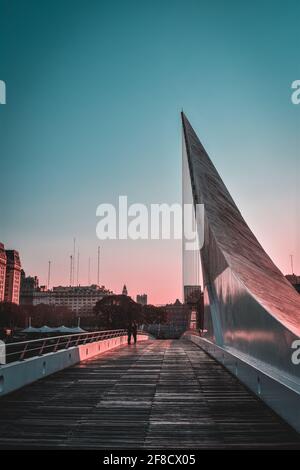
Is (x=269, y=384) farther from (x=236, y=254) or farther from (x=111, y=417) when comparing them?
(x=236, y=254)

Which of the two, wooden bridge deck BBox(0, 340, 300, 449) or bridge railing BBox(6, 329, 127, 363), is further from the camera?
bridge railing BBox(6, 329, 127, 363)

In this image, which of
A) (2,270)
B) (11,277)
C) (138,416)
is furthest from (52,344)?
(11,277)

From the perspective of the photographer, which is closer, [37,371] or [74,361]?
[37,371]

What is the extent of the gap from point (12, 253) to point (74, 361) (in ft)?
481

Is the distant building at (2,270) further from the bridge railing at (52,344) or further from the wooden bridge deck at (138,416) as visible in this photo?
the wooden bridge deck at (138,416)

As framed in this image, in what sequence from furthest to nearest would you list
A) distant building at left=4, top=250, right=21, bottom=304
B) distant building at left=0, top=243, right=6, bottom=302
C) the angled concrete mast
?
distant building at left=4, top=250, right=21, bottom=304 → distant building at left=0, top=243, right=6, bottom=302 → the angled concrete mast

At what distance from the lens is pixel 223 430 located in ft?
16.4

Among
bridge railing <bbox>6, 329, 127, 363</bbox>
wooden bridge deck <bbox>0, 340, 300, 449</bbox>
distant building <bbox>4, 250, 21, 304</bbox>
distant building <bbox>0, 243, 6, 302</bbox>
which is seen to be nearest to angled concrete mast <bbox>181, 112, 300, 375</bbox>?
wooden bridge deck <bbox>0, 340, 300, 449</bbox>

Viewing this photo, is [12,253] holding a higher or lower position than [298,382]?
higher

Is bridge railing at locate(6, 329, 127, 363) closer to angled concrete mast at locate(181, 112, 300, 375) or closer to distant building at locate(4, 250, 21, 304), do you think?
angled concrete mast at locate(181, 112, 300, 375)

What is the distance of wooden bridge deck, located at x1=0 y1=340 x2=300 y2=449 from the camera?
451 centimetres

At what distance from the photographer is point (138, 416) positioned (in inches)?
224

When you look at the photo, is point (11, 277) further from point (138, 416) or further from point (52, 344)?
point (138, 416)

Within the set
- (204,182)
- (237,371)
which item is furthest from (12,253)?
(237,371)
